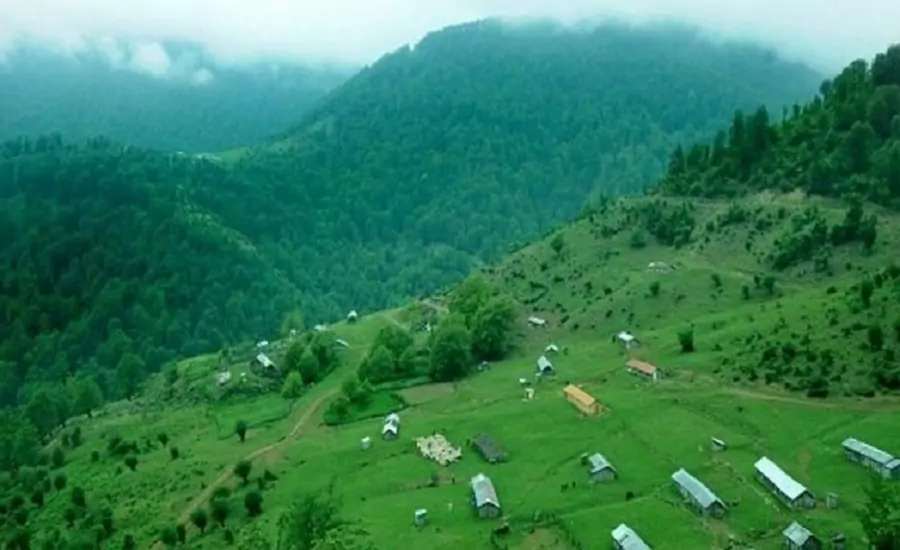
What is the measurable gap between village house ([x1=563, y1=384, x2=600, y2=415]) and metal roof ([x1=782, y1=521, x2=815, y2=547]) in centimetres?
2568

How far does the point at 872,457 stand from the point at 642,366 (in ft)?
90.2

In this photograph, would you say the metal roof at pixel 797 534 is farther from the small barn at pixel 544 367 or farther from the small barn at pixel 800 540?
the small barn at pixel 544 367

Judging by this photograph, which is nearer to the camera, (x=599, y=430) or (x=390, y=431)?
(x=599, y=430)

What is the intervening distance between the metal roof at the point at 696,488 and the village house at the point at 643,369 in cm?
2001

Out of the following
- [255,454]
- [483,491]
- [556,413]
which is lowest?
[255,454]

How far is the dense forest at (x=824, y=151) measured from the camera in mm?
129750

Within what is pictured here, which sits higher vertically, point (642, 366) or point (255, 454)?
point (642, 366)

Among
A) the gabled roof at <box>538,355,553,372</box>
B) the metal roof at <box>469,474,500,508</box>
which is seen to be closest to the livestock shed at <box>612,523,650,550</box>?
the metal roof at <box>469,474,500,508</box>

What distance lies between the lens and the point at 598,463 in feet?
253

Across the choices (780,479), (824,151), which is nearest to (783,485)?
(780,479)

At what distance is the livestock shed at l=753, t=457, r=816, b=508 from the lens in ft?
223

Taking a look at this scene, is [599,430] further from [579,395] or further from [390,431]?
[390,431]

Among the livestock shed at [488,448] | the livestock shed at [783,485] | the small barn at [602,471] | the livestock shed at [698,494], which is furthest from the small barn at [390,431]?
the livestock shed at [783,485]

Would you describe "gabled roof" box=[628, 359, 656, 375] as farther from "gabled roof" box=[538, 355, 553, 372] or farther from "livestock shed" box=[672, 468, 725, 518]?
"livestock shed" box=[672, 468, 725, 518]
